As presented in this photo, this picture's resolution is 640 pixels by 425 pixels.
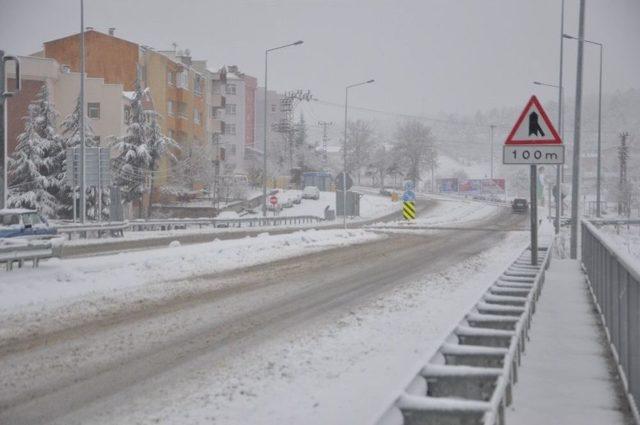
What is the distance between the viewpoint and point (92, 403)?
6.63m

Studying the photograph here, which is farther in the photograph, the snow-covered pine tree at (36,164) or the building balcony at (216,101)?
the building balcony at (216,101)

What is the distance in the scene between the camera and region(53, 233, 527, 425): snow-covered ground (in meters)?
6.34

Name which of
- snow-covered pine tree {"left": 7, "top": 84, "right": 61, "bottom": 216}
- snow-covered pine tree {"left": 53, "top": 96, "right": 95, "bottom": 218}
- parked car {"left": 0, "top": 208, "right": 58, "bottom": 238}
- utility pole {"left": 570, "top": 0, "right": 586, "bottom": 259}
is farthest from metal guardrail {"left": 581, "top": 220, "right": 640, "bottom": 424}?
snow-covered pine tree {"left": 53, "top": 96, "right": 95, "bottom": 218}

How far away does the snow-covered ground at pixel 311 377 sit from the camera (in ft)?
20.8

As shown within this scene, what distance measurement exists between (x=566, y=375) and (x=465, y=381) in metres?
1.92

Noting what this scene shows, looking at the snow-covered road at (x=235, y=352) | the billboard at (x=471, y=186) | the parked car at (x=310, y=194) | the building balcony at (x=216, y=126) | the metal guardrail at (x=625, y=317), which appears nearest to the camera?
the metal guardrail at (x=625, y=317)

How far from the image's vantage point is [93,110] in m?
60.9

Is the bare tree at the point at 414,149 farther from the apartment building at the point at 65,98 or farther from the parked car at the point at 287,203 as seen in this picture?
the apartment building at the point at 65,98

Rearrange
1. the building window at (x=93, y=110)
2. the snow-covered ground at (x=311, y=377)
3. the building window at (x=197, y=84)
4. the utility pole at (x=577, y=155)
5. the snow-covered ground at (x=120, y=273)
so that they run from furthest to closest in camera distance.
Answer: the building window at (x=197, y=84) → the building window at (x=93, y=110) → the utility pole at (x=577, y=155) → the snow-covered ground at (x=120, y=273) → the snow-covered ground at (x=311, y=377)

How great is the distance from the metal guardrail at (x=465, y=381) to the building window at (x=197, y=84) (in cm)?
6952

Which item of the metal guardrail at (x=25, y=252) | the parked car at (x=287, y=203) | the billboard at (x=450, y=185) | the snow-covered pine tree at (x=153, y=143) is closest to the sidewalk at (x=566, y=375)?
the metal guardrail at (x=25, y=252)

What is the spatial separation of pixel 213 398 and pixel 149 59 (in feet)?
209

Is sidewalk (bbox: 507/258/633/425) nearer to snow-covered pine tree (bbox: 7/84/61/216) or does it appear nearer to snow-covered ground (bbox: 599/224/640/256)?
snow-covered ground (bbox: 599/224/640/256)

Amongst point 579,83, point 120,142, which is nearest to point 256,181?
point 120,142
